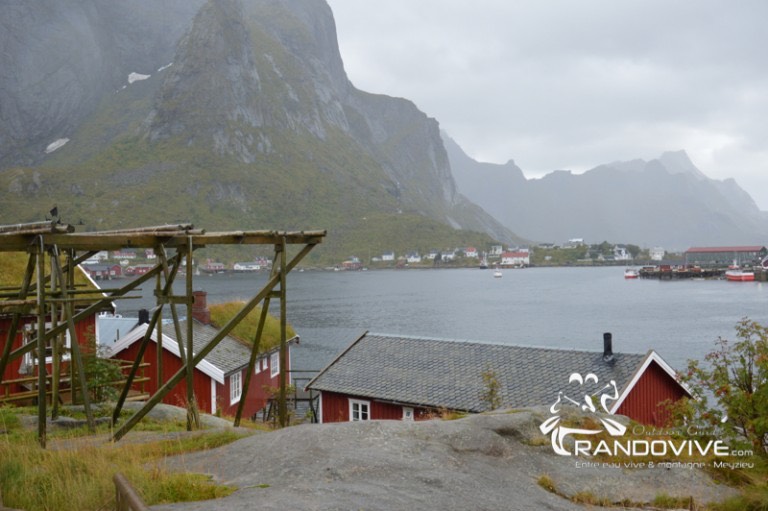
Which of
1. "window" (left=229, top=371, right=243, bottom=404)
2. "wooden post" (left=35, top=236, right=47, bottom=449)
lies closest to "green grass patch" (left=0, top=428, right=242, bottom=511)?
"wooden post" (left=35, top=236, right=47, bottom=449)

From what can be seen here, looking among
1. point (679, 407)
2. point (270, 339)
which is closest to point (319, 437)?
point (679, 407)

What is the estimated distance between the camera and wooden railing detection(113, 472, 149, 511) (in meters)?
5.04

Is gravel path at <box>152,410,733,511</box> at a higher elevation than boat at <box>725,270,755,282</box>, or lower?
higher

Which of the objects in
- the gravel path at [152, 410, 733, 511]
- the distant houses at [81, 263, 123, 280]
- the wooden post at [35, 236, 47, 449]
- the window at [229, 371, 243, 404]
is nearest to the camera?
the gravel path at [152, 410, 733, 511]

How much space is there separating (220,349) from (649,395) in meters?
19.6

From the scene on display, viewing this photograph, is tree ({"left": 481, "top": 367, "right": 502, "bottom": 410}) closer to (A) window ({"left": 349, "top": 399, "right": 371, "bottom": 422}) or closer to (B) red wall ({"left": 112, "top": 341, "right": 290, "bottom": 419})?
(A) window ({"left": 349, "top": 399, "right": 371, "bottom": 422})

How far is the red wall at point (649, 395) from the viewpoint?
71.6ft

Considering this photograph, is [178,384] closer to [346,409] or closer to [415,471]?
[346,409]

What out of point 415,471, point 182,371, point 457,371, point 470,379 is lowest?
point 470,379

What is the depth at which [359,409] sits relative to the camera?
25.3 metres

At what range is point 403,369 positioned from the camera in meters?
25.8

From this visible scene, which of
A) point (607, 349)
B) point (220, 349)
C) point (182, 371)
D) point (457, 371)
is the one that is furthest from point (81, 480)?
point (220, 349)

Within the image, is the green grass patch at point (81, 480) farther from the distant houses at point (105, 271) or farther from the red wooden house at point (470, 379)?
the distant houses at point (105, 271)

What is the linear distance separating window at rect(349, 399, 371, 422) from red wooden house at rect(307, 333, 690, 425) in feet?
0.13
